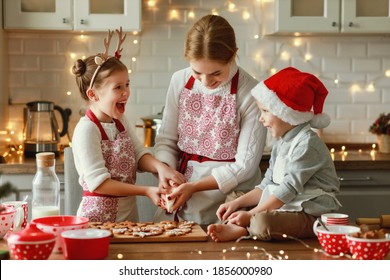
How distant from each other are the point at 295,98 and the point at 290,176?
0.27 m

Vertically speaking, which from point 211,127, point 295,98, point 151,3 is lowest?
point 211,127

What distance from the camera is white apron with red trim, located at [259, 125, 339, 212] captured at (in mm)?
2031

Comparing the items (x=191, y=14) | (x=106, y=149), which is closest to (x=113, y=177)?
(x=106, y=149)

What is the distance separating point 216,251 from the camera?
173 centimetres

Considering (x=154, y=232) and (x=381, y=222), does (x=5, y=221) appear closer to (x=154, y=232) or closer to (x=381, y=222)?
(x=154, y=232)

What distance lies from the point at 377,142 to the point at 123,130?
2134 mm

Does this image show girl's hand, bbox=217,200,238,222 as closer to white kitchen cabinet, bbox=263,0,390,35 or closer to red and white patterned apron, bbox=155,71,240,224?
red and white patterned apron, bbox=155,71,240,224

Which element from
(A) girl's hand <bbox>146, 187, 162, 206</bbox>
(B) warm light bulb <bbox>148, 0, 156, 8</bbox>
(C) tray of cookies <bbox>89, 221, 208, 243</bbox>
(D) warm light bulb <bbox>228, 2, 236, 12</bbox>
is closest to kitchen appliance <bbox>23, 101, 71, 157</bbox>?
(B) warm light bulb <bbox>148, 0, 156, 8</bbox>

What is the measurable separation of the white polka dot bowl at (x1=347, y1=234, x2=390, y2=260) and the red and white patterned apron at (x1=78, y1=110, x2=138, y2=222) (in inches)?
42.1

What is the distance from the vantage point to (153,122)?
3.74 m

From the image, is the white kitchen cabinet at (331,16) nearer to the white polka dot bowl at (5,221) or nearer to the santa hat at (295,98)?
the santa hat at (295,98)

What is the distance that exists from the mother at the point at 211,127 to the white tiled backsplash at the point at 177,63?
133 cm
